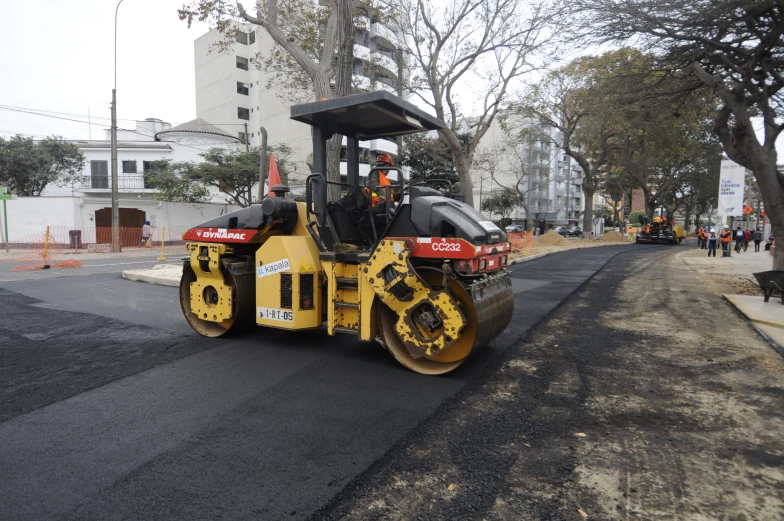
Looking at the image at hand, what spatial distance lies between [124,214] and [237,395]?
26.6 meters

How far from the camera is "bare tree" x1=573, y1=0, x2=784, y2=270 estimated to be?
344 inches

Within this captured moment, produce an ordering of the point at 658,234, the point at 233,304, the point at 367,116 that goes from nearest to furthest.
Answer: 1. the point at 367,116
2. the point at 233,304
3. the point at 658,234

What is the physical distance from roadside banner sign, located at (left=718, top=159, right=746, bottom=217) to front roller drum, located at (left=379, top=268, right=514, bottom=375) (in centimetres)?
1494

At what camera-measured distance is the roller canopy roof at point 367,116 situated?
4.38 metres

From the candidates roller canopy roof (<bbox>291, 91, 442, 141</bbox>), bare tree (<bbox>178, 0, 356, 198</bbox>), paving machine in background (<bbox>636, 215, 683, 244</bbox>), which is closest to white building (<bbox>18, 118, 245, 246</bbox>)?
bare tree (<bbox>178, 0, 356, 198</bbox>)

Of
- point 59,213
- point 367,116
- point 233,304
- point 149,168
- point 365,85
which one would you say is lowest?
point 233,304

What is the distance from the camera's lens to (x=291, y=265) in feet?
15.7

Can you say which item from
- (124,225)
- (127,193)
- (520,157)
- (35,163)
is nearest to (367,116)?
(124,225)

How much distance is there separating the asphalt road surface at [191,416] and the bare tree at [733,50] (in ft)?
22.8

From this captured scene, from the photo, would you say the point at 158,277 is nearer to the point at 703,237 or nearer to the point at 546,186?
the point at 703,237

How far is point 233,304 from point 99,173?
109 ft

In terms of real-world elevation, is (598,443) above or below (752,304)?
below

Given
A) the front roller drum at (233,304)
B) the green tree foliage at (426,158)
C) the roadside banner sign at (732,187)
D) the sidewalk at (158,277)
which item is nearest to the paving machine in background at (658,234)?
the green tree foliage at (426,158)

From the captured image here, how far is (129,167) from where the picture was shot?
31328 mm
